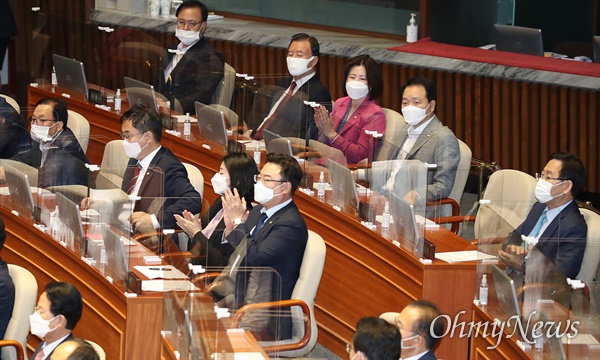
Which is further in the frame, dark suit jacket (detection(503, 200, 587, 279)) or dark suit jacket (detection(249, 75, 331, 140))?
dark suit jacket (detection(249, 75, 331, 140))

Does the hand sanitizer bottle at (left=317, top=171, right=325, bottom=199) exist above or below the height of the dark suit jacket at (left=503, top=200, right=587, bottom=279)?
below

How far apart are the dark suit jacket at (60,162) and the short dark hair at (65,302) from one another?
3.07 ft

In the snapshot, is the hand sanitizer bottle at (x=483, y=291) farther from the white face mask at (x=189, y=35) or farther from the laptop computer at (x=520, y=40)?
the laptop computer at (x=520, y=40)

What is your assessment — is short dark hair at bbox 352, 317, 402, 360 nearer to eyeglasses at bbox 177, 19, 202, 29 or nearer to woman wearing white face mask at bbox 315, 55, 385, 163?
woman wearing white face mask at bbox 315, 55, 385, 163

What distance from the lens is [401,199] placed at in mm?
5559

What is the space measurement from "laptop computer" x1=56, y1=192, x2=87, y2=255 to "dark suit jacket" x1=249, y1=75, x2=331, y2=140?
4.78 feet

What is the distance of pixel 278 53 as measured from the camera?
9.35 meters

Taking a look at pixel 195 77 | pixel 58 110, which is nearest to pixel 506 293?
pixel 58 110

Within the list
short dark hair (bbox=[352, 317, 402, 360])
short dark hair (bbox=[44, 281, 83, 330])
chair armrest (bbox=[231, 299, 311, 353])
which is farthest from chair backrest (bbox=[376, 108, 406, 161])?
short dark hair (bbox=[352, 317, 402, 360])

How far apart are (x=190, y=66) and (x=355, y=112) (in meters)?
1.36

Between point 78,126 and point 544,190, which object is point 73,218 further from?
point 544,190

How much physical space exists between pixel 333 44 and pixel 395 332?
527 cm

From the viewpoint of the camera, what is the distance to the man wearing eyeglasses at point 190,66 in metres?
7.59

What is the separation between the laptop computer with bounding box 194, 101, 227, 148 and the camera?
23.5 feet
